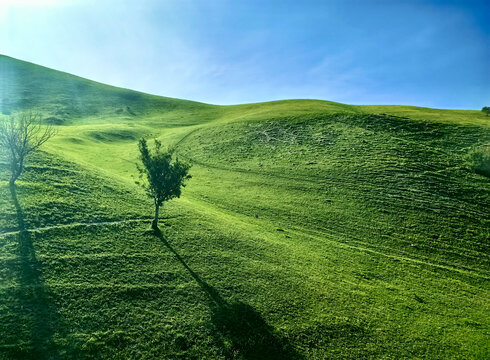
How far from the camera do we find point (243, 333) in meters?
17.9

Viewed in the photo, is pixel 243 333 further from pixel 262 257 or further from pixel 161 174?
pixel 161 174

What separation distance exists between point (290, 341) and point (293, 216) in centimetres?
2248

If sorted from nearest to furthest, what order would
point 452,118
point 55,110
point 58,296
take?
1. point 58,296
2. point 452,118
3. point 55,110

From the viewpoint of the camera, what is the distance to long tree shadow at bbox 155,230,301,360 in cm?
1673

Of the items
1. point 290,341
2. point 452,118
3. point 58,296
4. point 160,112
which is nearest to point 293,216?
point 290,341

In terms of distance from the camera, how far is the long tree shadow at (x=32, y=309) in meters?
13.9

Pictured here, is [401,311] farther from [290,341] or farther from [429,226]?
[429,226]

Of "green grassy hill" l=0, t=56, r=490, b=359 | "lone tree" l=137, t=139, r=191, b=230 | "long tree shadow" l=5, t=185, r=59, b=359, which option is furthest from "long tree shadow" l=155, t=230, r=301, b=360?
"lone tree" l=137, t=139, r=191, b=230

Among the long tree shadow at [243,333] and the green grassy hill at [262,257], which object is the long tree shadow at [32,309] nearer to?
the green grassy hill at [262,257]

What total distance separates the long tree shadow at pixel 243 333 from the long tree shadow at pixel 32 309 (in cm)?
946

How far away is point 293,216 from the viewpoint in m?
39.3

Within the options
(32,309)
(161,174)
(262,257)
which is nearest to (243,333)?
(262,257)

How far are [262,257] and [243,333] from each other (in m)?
9.67

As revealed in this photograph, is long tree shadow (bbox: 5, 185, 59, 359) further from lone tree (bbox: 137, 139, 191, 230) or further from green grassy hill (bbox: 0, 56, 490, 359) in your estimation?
lone tree (bbox: 137, 139, 191, 230)
